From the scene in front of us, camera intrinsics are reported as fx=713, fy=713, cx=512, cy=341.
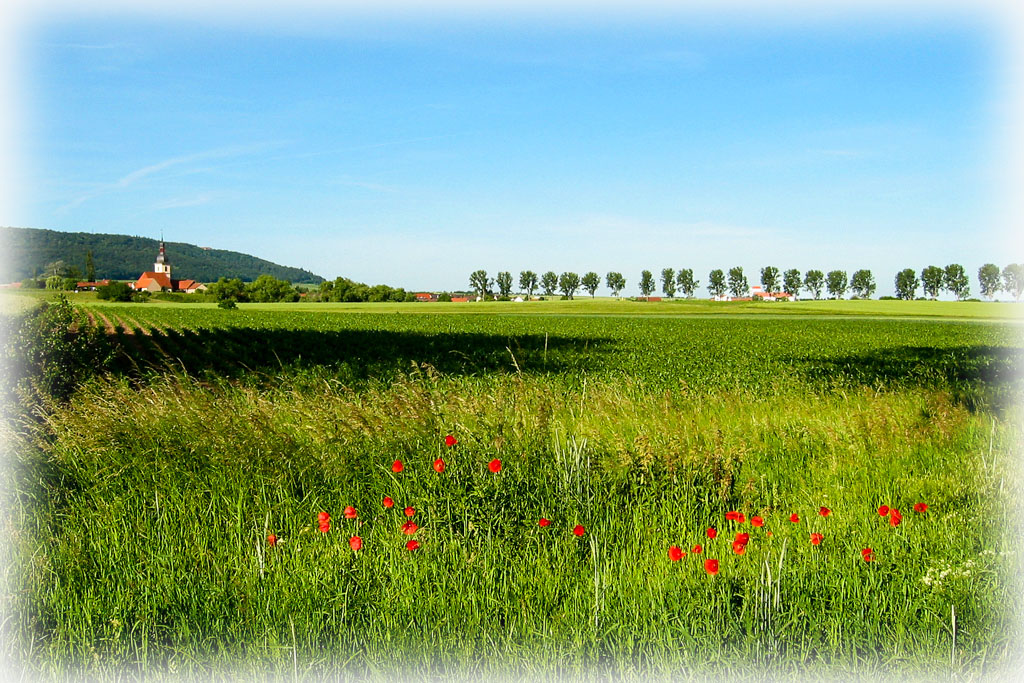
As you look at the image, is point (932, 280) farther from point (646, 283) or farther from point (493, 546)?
point (493, 546)

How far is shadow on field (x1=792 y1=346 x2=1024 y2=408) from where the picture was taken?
9.99 meters

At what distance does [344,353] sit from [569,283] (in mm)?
68858

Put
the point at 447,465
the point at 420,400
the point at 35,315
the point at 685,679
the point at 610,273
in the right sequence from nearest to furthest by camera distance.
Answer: the point at 685,679 → the point at 447,465 → the point at 420,400 → the point at 35,315 → the point at 610,273

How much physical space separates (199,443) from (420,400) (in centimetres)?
172

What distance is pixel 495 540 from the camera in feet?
13.0

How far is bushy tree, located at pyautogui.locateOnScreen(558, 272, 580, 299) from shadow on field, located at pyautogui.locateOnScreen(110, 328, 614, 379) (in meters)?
56.0

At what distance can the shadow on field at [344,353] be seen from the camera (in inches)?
619

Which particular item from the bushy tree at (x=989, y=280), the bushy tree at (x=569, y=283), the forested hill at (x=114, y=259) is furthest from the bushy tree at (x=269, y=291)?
the bushy tree at (x=989, y=280)

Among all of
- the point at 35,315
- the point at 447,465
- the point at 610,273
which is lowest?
the point at 447,465

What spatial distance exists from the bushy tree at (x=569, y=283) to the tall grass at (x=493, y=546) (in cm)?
8066

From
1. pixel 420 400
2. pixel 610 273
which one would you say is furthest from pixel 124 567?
pixel 610 273

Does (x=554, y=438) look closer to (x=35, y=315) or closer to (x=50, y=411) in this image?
(x=50, y=411)

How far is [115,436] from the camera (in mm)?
5605

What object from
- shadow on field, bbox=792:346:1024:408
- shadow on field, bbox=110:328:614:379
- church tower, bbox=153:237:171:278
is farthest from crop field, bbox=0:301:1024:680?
church tower, bbox=153:237:171:278
